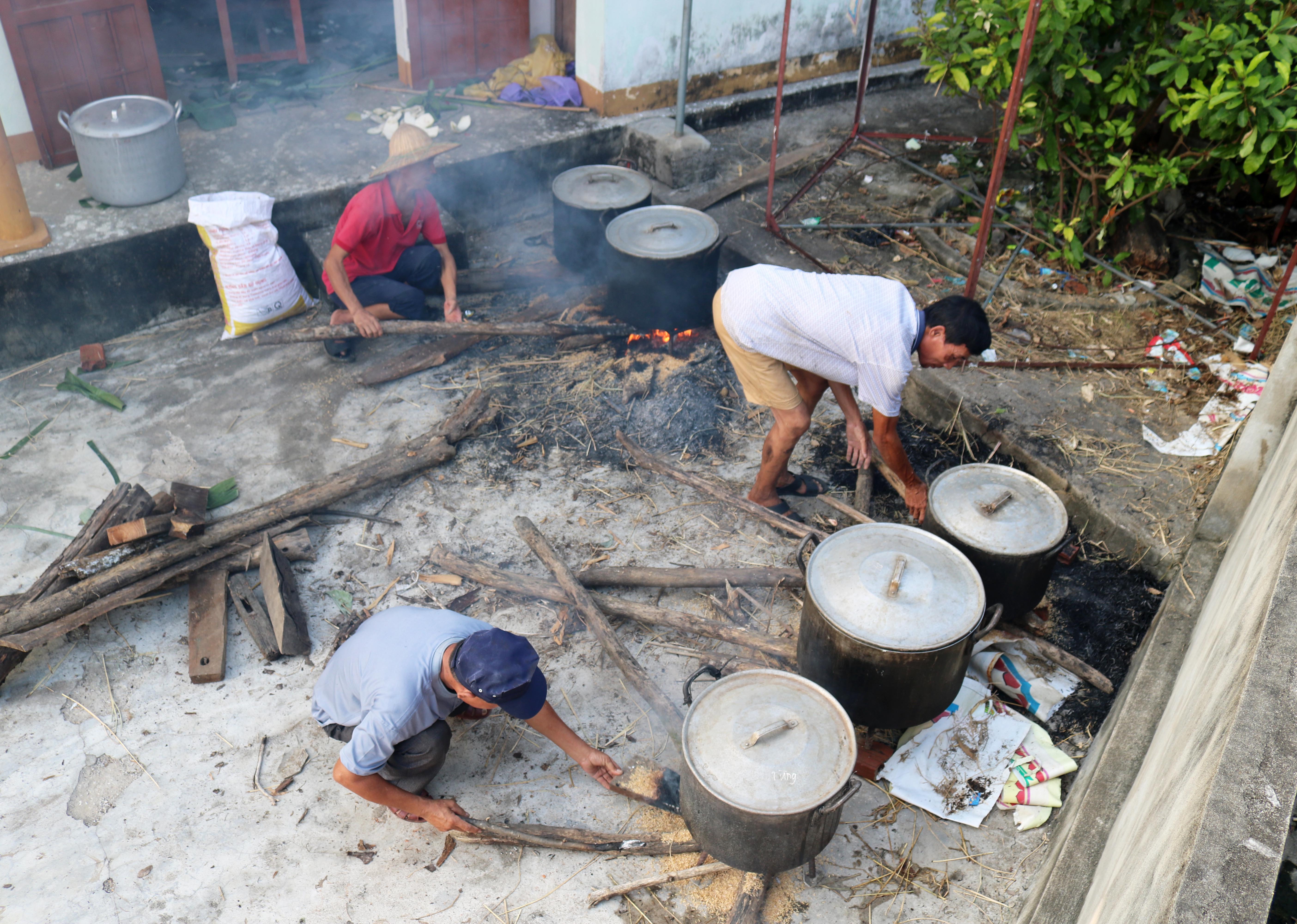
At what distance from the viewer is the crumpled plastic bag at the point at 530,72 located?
940 centimetres

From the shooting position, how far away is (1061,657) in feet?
15.3

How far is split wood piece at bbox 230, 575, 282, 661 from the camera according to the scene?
484cm

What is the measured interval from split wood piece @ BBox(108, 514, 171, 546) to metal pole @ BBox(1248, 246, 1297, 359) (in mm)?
6944

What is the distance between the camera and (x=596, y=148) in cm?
898

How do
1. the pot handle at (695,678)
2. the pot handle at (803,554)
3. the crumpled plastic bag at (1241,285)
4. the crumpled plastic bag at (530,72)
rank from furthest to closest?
the crumpled plastic bag at (530,72) → the crumpled plastic bag at (1241,285) → the pot handle at (803,554) → the pot handle at (695,678)

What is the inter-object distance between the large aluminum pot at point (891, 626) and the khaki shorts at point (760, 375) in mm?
1320

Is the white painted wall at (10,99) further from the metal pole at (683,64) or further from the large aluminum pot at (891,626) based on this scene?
the large aluminum pot at (891,626)

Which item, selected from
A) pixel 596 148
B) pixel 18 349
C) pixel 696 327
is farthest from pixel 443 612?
pixel 596 148

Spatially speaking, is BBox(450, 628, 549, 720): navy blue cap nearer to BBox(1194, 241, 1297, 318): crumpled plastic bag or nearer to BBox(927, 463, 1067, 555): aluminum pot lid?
BBox(927, 463, 1067, 555): aluminum pot lid

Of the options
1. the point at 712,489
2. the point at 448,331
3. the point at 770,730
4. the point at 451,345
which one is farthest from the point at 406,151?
the point at 770,730

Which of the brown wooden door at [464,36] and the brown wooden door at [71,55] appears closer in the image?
the brown wooden door at [71,55]

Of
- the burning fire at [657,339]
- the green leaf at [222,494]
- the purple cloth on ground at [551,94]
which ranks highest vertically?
the purple cloth on ground at [551,94]

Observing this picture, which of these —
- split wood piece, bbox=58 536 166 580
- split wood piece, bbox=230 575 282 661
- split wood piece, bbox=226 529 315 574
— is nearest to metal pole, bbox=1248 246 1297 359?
split wood piece, bbox=226 529 315 574

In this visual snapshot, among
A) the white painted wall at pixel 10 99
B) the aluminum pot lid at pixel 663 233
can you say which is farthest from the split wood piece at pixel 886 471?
the white painted wall at pixel 10 99
